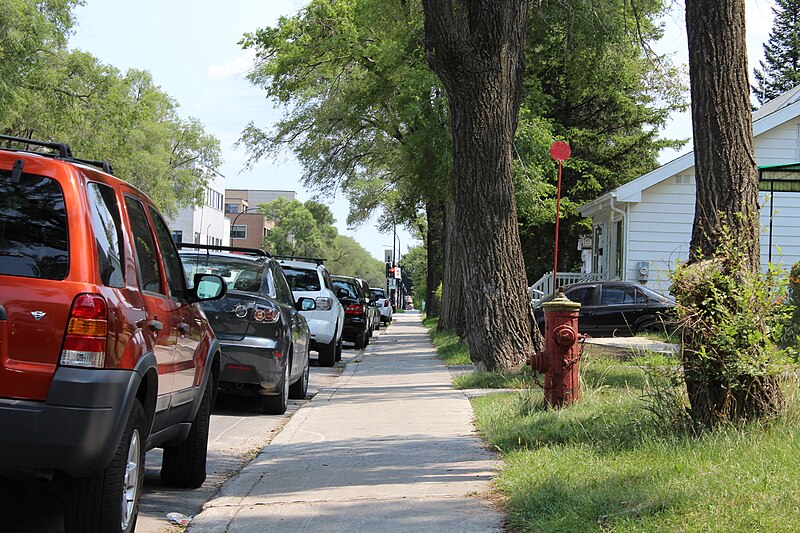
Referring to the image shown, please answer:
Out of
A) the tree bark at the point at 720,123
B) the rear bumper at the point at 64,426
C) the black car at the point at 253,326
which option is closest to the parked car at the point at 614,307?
the black car at the point at 253,326

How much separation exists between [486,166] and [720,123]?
6.82m

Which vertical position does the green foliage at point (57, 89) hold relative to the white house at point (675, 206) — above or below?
above

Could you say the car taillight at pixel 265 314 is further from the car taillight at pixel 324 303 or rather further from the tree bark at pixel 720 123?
the car taillight at pixel 324 303

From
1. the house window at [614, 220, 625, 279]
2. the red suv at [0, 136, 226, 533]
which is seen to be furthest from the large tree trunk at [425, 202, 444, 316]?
the red suv at [0, 136, 226, 533]

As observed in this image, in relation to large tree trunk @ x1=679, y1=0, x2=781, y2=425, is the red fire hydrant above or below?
below

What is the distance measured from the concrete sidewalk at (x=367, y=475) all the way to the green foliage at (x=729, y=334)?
5.52ft

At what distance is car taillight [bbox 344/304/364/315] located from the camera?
2356 cm

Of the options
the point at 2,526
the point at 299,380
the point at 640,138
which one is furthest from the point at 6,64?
the point at 2,526

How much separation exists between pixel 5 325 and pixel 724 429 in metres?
4.71

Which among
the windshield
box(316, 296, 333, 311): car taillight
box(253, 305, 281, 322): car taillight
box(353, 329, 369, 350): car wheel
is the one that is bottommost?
box(353, 329, 369, 350): car wheel

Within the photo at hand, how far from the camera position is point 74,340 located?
431cm

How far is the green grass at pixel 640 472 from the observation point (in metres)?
4.67

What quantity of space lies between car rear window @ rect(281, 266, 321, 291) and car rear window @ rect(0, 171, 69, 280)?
43.0 ft

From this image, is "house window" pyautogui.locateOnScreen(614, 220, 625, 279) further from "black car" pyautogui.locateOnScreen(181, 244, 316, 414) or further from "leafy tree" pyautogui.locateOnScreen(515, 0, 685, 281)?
"black car" pyautogui.locateOnScreen(181, 244, 316, 414)
